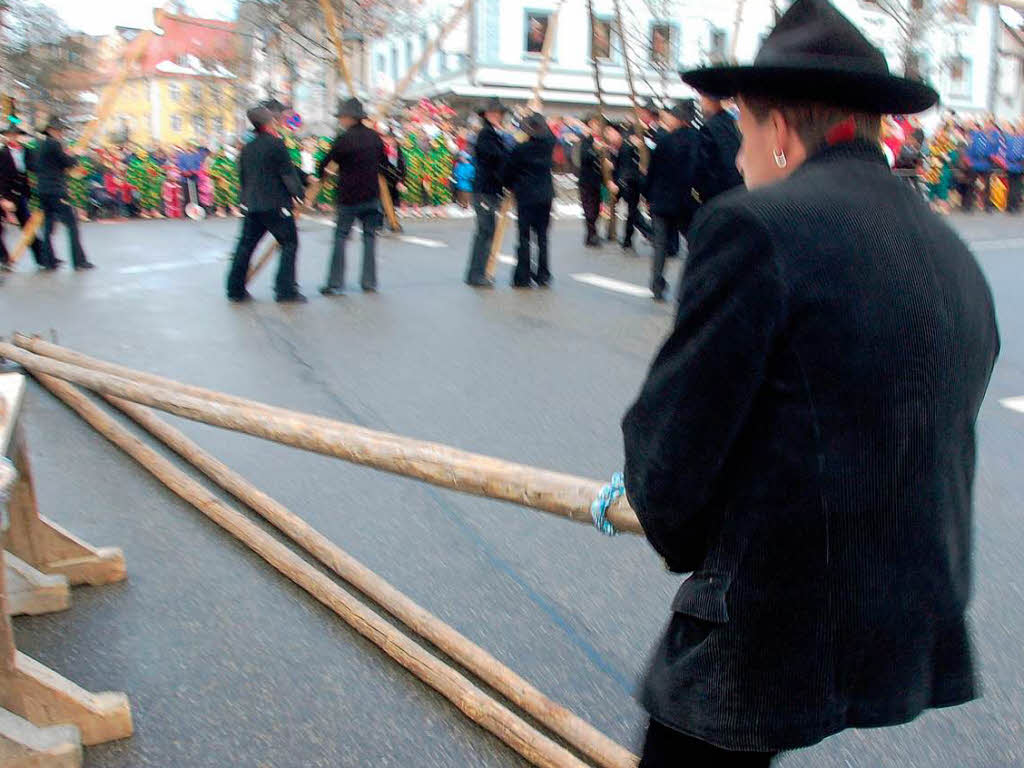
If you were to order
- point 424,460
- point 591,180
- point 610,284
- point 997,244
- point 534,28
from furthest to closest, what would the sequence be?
point 534,28 → point 997,244 → point 591,180 → point 610,284 → point 424,460

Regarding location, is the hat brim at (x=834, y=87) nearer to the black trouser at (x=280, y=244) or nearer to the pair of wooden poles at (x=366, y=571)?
the pair of wooden poles at (x=366, y=571)

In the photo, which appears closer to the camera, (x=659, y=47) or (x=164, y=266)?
(x=164, y=266)

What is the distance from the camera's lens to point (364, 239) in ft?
37.3

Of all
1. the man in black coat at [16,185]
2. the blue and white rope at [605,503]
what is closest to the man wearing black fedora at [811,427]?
the blue and white rope at [605,503]

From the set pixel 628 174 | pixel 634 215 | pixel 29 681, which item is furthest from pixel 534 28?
pixel 29 681

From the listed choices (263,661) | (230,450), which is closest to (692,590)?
(263,661)

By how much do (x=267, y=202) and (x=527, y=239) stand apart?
2.71 meters

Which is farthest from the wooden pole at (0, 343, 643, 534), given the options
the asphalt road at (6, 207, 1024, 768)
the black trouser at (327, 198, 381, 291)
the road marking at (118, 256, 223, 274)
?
the road marking at (118, 256, 223, 274)

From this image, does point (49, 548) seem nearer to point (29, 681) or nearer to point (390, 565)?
point (29, 681)

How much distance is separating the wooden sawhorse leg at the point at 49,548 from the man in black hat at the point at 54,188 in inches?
395

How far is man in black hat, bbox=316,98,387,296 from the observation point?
11125mm

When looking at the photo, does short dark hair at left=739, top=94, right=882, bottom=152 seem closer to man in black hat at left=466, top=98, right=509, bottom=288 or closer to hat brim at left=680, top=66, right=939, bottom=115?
hat brim at left=680, top=66, right=939, bottom=115

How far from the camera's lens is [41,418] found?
6.24 meters

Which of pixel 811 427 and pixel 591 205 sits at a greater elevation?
pixel 591 205
